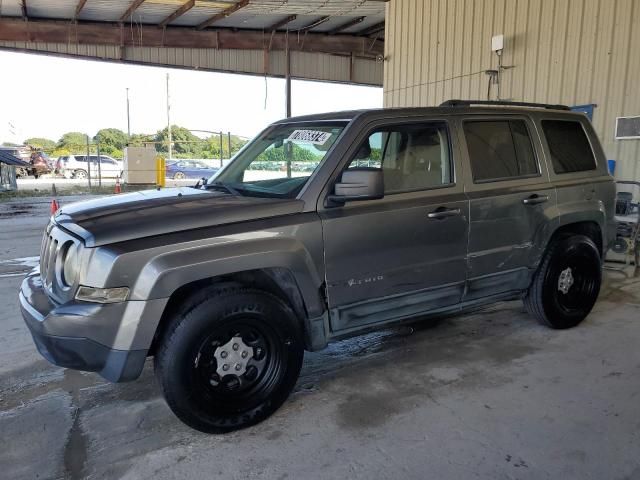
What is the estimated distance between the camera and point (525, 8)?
8984 mm

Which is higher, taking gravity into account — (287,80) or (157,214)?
(287,80)

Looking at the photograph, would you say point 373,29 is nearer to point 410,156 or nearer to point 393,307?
point 410,156

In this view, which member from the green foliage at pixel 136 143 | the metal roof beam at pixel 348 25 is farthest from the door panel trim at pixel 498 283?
the green foliage at pixel 136 143

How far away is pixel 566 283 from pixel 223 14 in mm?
13187

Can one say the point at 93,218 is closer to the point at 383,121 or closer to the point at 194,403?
the point at 194,403

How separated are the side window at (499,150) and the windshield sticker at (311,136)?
44.5 inches

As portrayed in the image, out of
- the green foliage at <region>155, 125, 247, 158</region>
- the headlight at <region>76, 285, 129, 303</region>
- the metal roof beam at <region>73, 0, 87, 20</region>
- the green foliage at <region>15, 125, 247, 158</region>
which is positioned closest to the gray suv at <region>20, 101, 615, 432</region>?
the headlight at <region>76, 285, 129, 303</region>

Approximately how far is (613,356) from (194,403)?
329 cm

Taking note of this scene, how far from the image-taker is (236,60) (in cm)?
1866

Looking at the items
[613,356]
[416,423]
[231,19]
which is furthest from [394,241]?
[231,19]

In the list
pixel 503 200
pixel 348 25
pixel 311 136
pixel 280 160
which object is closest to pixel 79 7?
pixel 348 25

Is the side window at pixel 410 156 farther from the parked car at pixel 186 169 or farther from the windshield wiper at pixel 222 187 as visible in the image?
the parked car at pixel 186 169


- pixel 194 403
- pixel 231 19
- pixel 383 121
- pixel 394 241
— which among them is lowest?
pixel 194 403

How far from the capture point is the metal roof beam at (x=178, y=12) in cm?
1384
